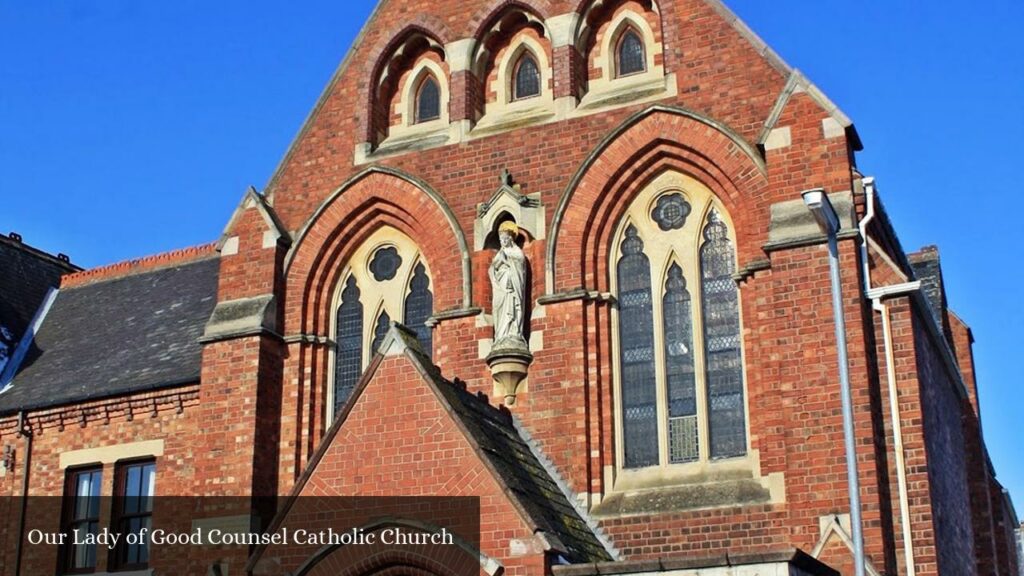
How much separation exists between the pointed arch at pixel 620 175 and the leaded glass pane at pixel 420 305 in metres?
2.24

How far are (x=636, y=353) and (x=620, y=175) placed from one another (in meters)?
2.72

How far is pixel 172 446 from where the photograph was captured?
22516 millimetres

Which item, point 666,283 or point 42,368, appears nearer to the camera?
point 666,283

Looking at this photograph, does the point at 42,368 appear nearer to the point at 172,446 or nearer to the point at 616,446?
the point at 172,446

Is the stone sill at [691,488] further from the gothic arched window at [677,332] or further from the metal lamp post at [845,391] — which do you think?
the metal lamp post at [845,391]

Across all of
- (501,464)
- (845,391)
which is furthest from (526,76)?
(845,391)

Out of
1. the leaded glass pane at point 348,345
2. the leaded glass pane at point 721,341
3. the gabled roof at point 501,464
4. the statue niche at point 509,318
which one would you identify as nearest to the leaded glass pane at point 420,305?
the leaded glass pane at point 348,345

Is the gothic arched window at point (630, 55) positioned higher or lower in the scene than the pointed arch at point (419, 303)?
higher

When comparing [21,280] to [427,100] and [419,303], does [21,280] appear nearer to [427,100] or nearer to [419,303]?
[427,100]

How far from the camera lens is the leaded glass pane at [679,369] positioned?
62.8ft

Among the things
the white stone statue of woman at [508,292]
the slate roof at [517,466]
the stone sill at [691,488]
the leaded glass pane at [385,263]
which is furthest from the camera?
the leaded glass pane at [385,263]

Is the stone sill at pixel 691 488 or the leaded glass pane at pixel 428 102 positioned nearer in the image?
the stone sill at pixel 691 488

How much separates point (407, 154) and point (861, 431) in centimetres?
882

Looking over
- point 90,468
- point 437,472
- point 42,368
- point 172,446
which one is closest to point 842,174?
point 437,472
